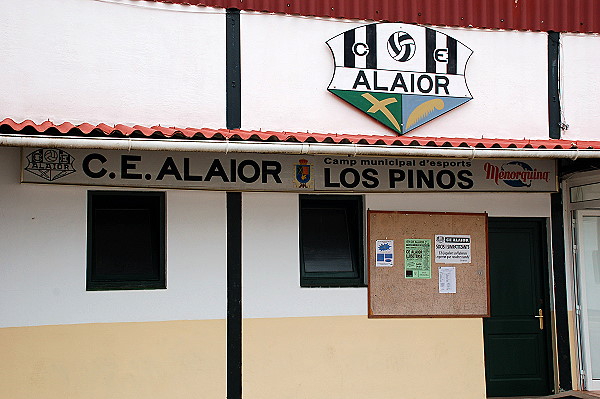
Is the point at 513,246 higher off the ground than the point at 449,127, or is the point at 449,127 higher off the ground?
the point at 449,127

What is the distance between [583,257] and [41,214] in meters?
6.69

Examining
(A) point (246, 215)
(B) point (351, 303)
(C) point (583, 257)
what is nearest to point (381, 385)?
(B) point (351, 303)

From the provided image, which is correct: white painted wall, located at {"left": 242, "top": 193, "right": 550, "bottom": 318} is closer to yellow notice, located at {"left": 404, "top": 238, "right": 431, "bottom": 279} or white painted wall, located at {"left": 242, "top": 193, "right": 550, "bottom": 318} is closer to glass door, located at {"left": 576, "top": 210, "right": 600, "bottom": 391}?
yellow notice, located at {"left": 404, "top": 238, "right": 431, "bottom": 279}

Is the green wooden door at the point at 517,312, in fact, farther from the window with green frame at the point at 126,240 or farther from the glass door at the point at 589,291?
the window with green frame at the point at 126,240

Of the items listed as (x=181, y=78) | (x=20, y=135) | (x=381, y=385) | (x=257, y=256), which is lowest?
(x=381, y=385)

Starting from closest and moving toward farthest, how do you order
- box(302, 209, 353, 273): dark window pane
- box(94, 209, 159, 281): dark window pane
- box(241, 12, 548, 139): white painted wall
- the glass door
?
box(94, 209, 159, 281): dark window pane → box(241, 12, 548, 139): white painted wall → box(302, 209, 353, 273): dark window pane → the glass door

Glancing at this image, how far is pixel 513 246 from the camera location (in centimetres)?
963

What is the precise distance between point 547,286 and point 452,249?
1446 mm

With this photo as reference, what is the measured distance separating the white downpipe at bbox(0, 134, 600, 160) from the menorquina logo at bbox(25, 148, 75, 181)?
91 centimetres

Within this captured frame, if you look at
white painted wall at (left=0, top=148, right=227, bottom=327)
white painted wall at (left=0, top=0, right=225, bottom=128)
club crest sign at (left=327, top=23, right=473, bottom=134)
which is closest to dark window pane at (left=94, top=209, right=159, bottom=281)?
white painted wall at (left=0, top=148, right=227, bottom=327)

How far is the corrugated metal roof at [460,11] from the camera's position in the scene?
29.2ft

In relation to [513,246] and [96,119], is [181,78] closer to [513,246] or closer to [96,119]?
[96,119]

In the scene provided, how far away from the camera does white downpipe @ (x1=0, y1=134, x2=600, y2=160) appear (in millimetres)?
6773

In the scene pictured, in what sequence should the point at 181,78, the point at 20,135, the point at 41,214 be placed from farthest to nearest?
1. the point at 181,78
2. the point at 41,214
3. the point at 20,135
